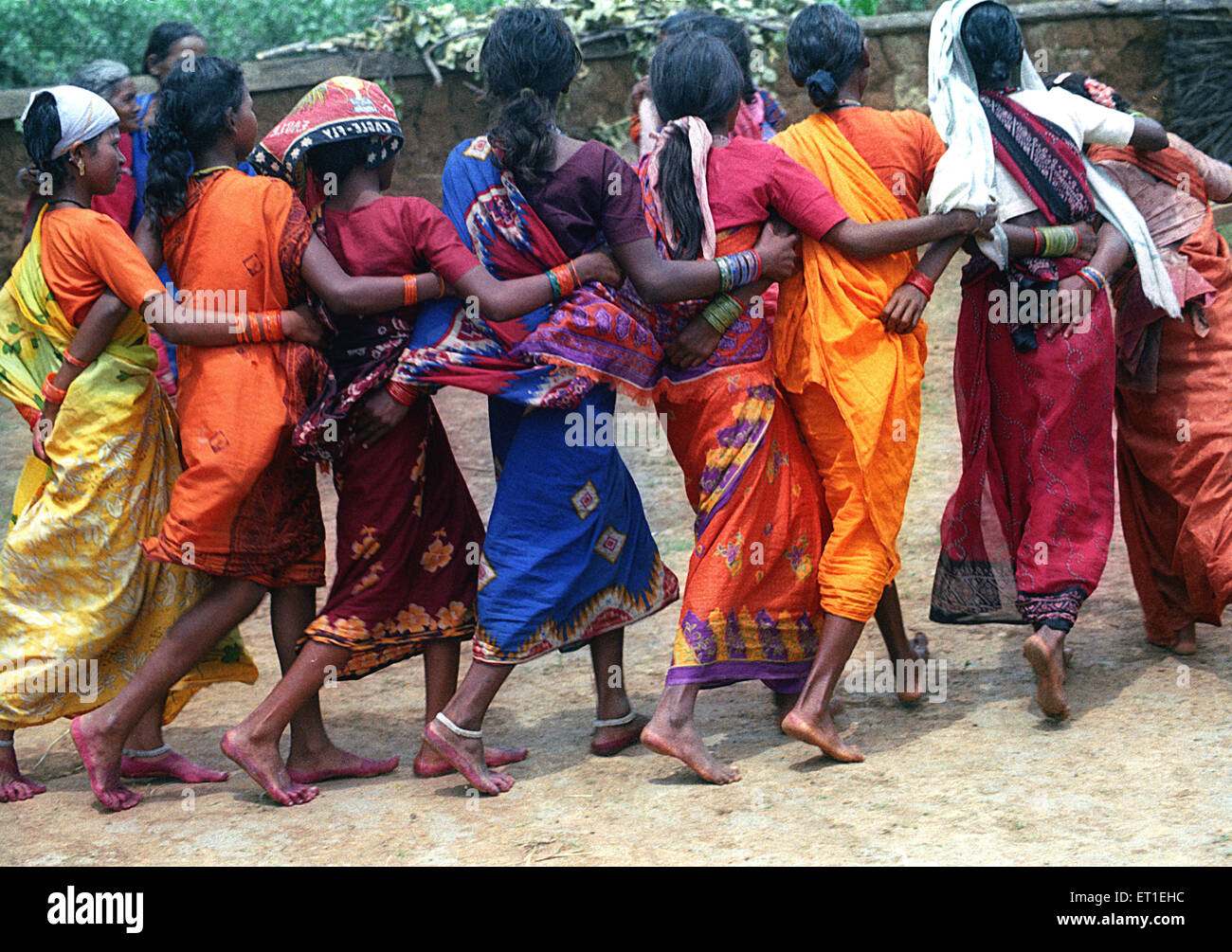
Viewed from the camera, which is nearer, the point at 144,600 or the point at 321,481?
the point at 144,600

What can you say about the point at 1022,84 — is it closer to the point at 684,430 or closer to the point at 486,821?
the point at 684,430

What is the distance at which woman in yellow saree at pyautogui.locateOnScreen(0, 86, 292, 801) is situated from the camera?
150 inches

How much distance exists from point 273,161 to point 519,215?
75 cm

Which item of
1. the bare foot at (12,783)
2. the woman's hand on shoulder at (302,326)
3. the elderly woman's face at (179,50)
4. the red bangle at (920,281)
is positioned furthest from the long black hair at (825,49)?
the bare foot at (12,783)

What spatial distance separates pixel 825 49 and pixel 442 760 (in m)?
2.40

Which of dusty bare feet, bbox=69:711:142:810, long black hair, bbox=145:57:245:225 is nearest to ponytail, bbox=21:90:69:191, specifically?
long black hair, bbox=145:57:245:225

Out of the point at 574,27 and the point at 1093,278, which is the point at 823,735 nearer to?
the point at 1093,278

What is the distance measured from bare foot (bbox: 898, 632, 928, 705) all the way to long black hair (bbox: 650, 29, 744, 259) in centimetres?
157

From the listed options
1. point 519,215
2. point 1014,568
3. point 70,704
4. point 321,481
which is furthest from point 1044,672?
point 321,481

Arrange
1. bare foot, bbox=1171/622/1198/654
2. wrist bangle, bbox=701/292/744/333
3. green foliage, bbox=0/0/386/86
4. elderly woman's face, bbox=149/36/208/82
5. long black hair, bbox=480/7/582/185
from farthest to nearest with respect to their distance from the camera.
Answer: green foliage, bbox=0/0/386/86 → elderly woman's face, bbox=149/36/208/82 → bare foot, bbox=1171/622/1198/654 → wrist bangle, bbox=701/292/744/333 → long black hair, bbox=480/7/582/185

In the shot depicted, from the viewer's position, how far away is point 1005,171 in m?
4.07

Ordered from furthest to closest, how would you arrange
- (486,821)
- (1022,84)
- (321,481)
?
(321,481) < (1022,84) < (486,821)

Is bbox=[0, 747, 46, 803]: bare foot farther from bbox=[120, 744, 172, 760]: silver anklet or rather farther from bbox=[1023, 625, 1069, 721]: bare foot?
bbox=[1023, 625, 1069, 721]: bare foot

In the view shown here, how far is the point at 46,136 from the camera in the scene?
3.81 meters
